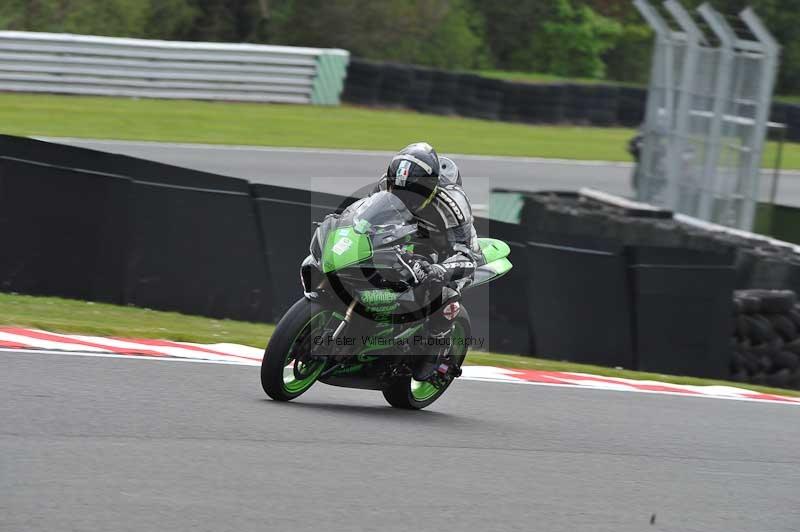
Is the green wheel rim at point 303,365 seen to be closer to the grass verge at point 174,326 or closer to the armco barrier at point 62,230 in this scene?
the grass verge at point 174,326

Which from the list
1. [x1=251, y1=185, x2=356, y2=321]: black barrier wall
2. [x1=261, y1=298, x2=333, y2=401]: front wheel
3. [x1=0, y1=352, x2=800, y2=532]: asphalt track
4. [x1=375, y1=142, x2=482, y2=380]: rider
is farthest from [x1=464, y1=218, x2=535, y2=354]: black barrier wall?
[x1=261, y1=298, x2=333, y2=401]: front wheel

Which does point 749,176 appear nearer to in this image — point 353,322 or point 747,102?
point 747,102

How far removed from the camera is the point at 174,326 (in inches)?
412

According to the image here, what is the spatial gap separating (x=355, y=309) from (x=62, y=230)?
4.27m

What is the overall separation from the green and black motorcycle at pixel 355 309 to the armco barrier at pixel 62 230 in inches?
152

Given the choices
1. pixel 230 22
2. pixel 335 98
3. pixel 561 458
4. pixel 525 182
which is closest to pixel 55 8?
pixel 230 22

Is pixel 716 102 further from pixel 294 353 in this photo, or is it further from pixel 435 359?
pixel 294 353

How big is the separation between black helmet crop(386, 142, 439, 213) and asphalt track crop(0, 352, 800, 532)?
4.07 feet

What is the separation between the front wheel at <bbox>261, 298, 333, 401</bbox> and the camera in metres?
6.89

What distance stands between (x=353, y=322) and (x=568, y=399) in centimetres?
231

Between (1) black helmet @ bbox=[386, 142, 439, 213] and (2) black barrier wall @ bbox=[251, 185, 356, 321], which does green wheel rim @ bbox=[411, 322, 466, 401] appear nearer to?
(1) black helmet @ bbox=[386, 142, 439, 213]

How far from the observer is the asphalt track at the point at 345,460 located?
5.12 m

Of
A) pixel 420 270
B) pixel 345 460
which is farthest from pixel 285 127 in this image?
pixel 345 460

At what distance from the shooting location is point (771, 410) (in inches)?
374
